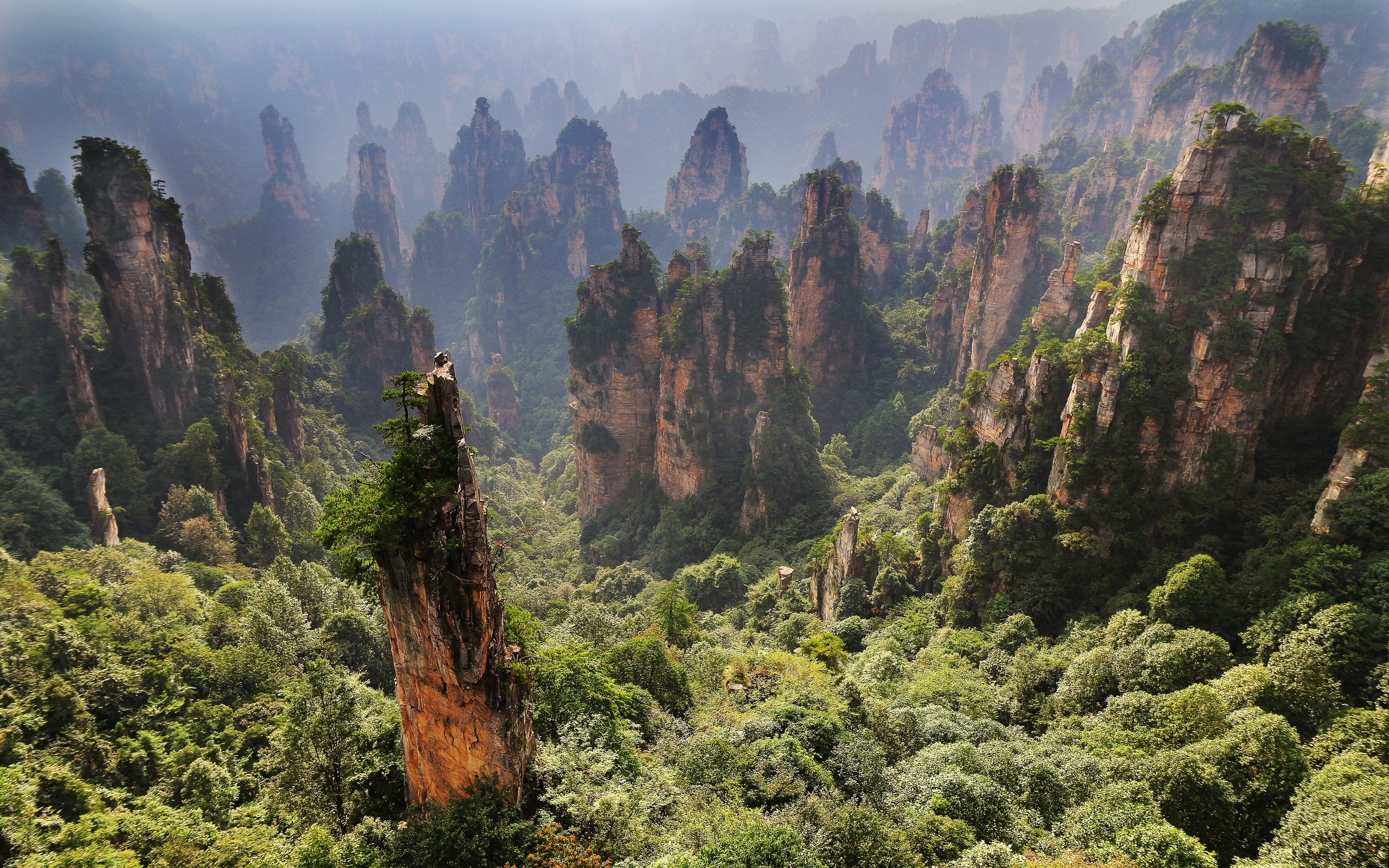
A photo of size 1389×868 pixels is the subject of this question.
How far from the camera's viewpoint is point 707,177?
5413 inches

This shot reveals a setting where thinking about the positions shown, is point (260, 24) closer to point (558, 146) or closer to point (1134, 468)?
point (558, 146)

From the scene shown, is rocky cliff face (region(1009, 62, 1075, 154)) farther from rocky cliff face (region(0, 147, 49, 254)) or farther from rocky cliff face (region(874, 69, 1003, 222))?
rocky cliff face (region(0, 147, 49, 254))

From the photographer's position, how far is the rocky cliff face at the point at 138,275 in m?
40.0

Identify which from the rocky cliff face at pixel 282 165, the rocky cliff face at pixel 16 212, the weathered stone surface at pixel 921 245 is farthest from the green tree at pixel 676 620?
the rocky cliff face at pixel 282 165

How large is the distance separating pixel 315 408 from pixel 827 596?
6213 cm

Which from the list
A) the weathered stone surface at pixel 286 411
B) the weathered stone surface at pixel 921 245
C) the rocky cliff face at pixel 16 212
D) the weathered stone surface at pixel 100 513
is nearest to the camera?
the weathered stone surface at pixel 100 513

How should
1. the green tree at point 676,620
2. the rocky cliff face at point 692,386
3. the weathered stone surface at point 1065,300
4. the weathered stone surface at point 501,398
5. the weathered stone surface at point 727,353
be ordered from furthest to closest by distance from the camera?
the weathered stone surface at point 501,398 → the weathered stone surface at point 727,353 → the rocky cliff face at point 692,386 → the weathered stone surface at point 1065,300 → the green tree at point 676,620

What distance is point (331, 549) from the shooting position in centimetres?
1362

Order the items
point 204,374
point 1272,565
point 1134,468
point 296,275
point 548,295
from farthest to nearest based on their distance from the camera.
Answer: point 296,275
point 548,295
point 204,374
point 1134,468
point 1272,565

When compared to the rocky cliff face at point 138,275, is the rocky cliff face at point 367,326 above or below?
above

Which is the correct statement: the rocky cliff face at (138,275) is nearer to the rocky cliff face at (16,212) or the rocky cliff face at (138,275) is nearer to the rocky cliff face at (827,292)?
the rocky cliff face at (16,212)

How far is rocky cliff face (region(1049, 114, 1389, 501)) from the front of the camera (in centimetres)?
2331

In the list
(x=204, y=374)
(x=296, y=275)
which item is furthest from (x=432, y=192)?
(x=204, y=374)

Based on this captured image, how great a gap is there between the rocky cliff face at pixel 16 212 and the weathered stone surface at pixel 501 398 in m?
54.0
